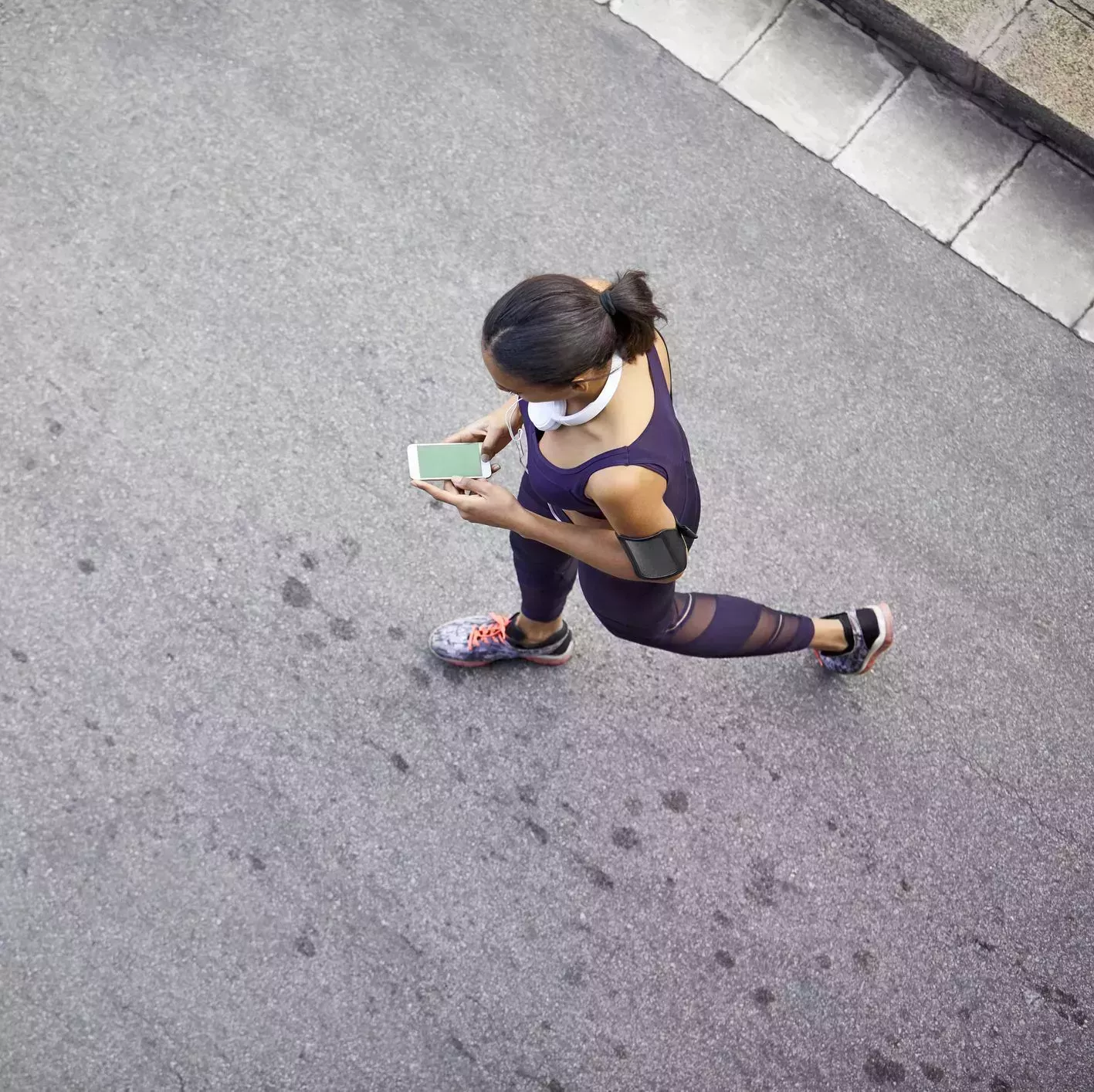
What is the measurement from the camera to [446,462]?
296cm

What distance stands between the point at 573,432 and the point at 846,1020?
7.53 feet

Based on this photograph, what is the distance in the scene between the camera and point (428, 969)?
3.33 meters

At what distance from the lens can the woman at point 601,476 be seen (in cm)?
222

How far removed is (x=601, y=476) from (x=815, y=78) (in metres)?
3.35

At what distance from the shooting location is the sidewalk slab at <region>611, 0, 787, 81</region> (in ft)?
15.8

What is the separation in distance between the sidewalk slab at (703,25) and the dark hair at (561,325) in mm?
3068

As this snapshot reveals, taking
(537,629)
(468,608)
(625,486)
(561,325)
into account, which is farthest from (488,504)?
(468,608)

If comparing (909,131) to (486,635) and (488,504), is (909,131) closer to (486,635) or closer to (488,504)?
(486,635)

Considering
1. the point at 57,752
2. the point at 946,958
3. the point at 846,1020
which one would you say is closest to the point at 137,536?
the point at 57,752

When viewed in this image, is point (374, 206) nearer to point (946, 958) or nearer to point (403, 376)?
point (403, 376)

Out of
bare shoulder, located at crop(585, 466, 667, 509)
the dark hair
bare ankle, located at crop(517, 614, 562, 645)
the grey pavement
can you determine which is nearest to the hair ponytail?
the dark hair

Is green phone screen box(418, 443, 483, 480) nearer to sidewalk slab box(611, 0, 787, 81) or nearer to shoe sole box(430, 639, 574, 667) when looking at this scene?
shoe sole box(430, 639, 574, 667)

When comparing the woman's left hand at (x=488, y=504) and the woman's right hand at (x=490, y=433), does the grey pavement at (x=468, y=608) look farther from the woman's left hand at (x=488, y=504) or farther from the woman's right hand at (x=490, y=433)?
the woman's left hand at (x=488, y=504)

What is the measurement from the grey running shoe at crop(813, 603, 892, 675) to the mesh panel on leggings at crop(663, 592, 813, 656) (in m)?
0.25
